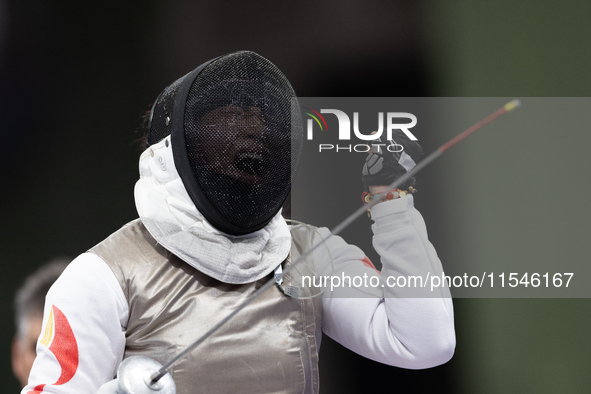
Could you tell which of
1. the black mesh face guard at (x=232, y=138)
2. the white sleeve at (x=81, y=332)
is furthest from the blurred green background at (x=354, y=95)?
the white sleeve at (x=81, y=332)

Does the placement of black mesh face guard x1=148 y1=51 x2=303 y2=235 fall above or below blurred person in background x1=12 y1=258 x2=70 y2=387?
above

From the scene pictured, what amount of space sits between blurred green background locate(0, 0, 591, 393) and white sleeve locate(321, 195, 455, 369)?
0.23m

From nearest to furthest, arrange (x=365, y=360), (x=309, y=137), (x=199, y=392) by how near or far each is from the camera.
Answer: (x=199, y=392) → (x=309, y=137) → (x=365, y=360)

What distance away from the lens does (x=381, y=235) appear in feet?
3.44

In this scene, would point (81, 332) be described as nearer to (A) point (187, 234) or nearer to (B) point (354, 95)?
(A) point (187, 234)

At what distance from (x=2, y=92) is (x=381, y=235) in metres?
1.39

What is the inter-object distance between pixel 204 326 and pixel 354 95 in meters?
0.81

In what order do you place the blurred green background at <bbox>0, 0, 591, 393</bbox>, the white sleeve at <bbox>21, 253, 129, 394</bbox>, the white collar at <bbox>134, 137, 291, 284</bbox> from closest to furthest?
the white sleeve at <bbox>21, 253, 129, 394</bbox>, the white collar at <bbox>134, 137, 291, 284</bbox>, the blurred green background at <bbox>0, 0, 591, 393</bbox>

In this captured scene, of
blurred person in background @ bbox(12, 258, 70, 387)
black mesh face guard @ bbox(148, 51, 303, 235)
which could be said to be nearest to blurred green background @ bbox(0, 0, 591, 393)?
blurred person in background @ bbox(12, 258, 70, 387)

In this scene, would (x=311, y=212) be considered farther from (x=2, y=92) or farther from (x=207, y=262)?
(x=2, y=92)

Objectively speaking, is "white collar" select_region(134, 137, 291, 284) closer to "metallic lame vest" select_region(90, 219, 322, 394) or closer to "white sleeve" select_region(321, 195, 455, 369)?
"metallic lame vest" select_region(90, 219, 322, 394)

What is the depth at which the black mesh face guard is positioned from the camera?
3.20 feet

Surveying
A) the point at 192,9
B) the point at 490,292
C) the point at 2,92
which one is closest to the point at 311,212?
the point at 490,292

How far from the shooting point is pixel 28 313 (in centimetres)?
173
